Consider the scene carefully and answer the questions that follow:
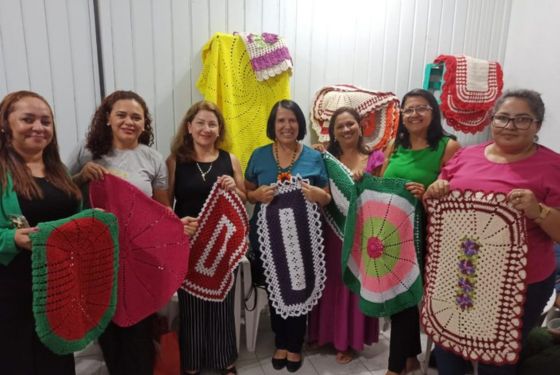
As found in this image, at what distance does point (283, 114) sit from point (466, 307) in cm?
102

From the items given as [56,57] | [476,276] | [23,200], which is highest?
[56,57]

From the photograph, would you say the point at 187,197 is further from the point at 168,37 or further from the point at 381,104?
the point at 381,104

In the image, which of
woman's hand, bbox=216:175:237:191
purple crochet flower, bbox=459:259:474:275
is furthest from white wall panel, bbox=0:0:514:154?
purple crochet flower, bbox=459:259:474:275

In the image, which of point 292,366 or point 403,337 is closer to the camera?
point 403,337

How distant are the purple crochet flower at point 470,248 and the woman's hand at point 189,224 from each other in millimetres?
981

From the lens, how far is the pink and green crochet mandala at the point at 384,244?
5.03ft

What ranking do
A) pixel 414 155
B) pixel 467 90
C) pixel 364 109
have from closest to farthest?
pixel 414 155
pixel 364 109
pixel 467 90

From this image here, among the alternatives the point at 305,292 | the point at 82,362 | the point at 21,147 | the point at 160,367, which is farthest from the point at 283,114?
the point at 82,362

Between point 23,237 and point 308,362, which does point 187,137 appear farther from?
point 308,362

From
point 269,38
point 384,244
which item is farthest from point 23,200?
point 269,38

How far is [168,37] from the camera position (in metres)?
1.99

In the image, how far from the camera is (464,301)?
1.32 metres

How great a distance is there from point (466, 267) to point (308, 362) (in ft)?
3.22

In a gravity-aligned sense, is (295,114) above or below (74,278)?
above
